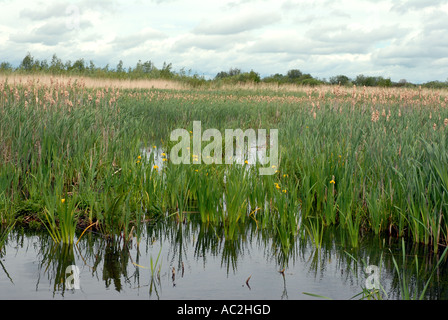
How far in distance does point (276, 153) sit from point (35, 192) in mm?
3638

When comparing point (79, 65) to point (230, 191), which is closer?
point (230, 191)

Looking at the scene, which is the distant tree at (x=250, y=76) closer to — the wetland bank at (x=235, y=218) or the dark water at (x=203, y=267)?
the wetland bank at (x=235, y=218)

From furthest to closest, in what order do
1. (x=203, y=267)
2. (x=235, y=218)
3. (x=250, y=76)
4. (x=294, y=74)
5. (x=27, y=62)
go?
1. (x=294, y=74)
2. (x=250, y=76)
3. (x=27, y=62)
4. (x=235, y=218)
5. (x=203, y=267)

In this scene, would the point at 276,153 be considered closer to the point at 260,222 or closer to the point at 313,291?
the point at 260,222

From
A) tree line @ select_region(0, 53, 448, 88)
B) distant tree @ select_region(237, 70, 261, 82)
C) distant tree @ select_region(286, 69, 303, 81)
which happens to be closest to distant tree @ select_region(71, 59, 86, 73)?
tree line @ select_region(0, 53, 448, 88)

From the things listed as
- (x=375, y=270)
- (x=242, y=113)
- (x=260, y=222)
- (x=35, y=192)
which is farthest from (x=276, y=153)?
(x=242, y=113)

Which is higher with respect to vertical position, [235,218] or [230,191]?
[230,191]

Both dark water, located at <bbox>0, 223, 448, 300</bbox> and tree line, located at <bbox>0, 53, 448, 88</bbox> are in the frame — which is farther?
tree line, located at <bbox>0, 53, 448, 88</bbox>

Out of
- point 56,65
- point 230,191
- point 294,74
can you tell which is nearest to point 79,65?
point 56,65

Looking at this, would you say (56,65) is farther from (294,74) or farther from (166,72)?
(294,74)

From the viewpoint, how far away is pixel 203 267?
4.10 meters

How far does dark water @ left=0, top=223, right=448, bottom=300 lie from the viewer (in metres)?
3.55

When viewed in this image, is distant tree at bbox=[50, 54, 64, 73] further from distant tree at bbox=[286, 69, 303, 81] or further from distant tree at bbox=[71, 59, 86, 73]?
distant tree at bbox=[286, 69, 303, 81]
